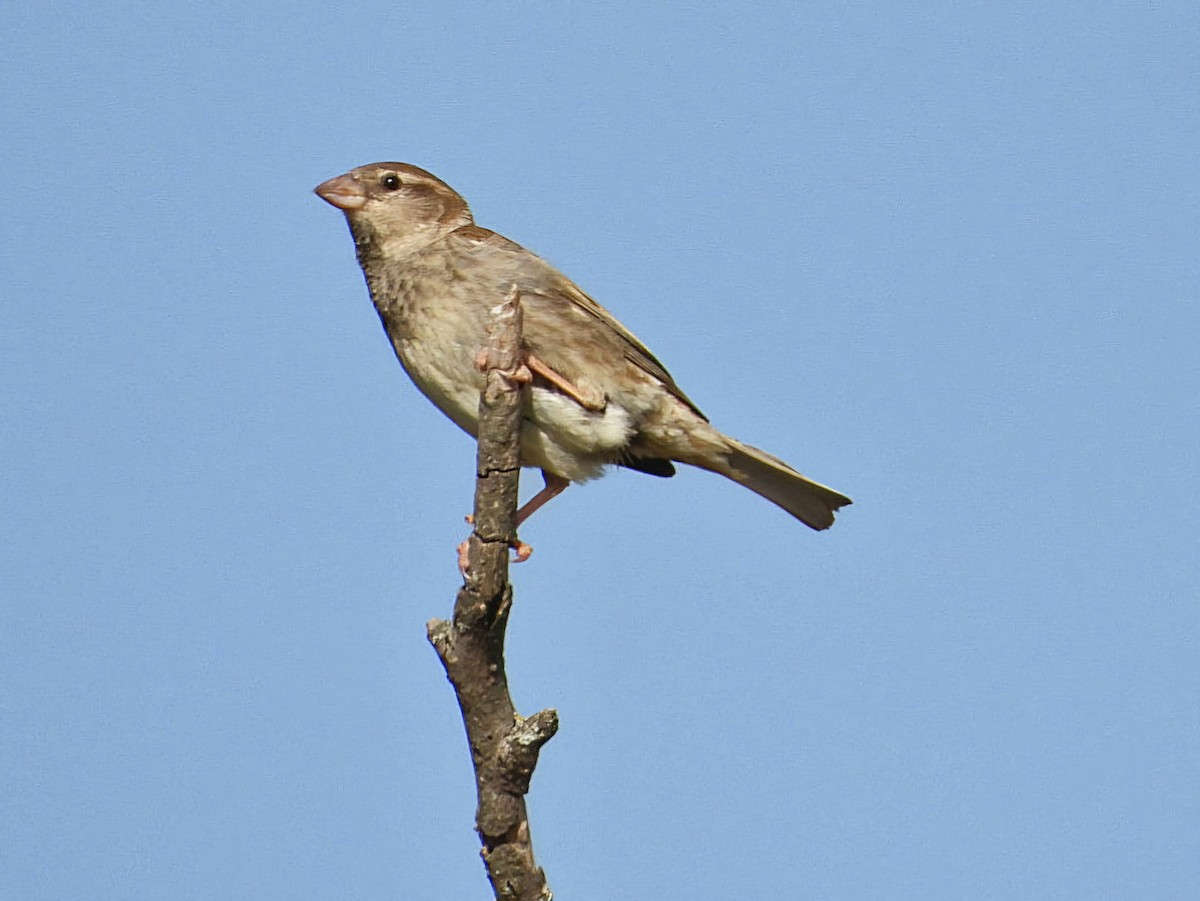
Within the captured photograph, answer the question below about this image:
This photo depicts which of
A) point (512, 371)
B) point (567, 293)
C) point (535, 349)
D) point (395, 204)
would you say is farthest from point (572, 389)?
point (395, 204)

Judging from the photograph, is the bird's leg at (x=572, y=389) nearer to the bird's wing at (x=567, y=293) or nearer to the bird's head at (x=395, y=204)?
the bird's wing at (x=567, y=293)

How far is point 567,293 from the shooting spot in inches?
253

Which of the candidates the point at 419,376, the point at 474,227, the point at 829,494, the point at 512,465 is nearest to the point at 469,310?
the point at 419,376

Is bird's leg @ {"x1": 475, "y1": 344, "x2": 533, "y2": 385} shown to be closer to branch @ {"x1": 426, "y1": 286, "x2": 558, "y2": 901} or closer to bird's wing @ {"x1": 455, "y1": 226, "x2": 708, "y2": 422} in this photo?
branch @ {"x1": 426, "y1": 286, "x2": 558, "y2": 901}

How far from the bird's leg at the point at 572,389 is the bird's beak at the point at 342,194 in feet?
4.07

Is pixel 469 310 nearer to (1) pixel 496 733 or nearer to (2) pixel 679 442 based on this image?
(2) pixel 679 442

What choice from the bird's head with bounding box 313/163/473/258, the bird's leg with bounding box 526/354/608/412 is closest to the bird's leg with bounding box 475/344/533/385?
the bird's leg with bounding box 526/354/608/412

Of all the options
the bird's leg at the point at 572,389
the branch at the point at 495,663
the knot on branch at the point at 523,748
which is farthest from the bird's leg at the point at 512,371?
the knot on branch at the point at 523,748

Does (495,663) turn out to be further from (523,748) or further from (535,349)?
(535,349)

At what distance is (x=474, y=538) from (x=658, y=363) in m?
2.00

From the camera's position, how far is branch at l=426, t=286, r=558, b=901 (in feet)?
15.5

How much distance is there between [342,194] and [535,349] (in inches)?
50.7

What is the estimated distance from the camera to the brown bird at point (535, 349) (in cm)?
606

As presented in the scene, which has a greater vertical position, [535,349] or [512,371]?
[535,349]
